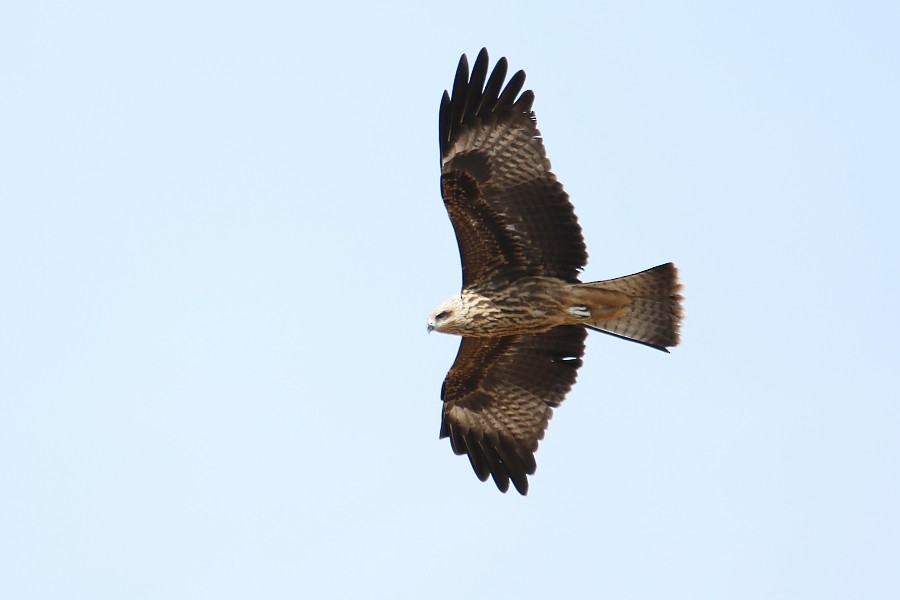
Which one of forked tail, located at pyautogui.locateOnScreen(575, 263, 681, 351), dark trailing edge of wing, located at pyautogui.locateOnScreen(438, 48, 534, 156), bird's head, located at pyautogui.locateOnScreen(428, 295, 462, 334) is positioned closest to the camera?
dark trailing edge of wing, located at pyautogui.locateOnScreen(438, 48, 534, 156)

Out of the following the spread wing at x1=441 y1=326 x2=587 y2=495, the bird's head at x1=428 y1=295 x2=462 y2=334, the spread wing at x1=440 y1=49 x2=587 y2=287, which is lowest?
the spread wing at x1=441 y1=326 x2=587 y2=495

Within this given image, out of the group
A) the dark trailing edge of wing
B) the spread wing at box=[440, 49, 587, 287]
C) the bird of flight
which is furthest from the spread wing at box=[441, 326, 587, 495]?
the dark trailing edge of wing

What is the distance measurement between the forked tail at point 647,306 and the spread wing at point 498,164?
2.03 ft

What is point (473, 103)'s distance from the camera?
42.6ft

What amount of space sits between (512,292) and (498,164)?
1.17 meters

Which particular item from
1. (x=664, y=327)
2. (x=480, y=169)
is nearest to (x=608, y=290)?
(x=664, y=327)

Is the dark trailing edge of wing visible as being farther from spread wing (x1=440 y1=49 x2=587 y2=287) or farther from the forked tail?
the forked tail

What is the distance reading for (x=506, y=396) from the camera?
570 inches

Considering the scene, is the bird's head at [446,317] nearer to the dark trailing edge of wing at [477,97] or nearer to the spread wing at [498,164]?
the spread wing at [498,164]

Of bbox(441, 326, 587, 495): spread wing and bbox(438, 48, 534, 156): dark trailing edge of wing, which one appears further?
bbox(441, 326, 587, 495): spread wing

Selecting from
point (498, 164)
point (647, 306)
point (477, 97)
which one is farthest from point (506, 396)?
point (477, 97)

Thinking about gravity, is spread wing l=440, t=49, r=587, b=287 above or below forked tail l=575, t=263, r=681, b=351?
above

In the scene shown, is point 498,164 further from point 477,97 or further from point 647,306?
point 647,306

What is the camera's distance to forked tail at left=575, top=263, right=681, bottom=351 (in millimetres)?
13391
